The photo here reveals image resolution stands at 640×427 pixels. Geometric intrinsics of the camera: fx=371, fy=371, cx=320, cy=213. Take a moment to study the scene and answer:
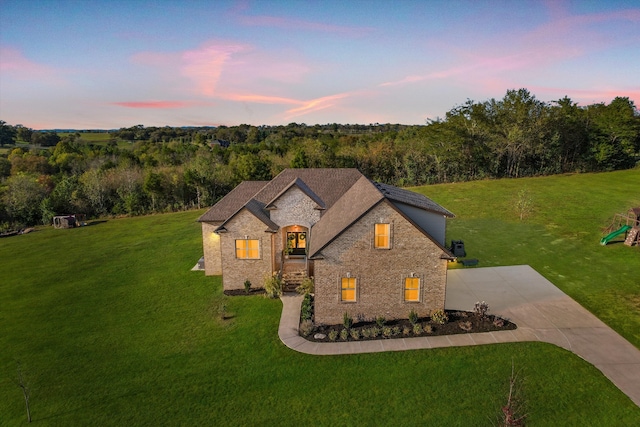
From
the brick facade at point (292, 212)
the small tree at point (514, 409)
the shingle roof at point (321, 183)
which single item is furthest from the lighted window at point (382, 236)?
the small tree at point (514, 409)

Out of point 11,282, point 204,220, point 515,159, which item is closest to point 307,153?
point 515,159

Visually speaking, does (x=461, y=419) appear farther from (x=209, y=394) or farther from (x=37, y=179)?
(x=37, y=179)

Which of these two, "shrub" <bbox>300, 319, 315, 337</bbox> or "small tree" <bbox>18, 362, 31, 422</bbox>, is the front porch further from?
"small tree" <bbox>18, 362, 31, 422</bbox>

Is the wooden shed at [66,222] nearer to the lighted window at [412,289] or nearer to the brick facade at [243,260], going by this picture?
the brick facade at [243,260]

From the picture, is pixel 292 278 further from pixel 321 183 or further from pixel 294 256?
pixel 321 183

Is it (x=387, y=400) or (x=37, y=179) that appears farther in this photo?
(x=37, y=179)

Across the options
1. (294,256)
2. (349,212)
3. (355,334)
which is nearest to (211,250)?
(294,256)
